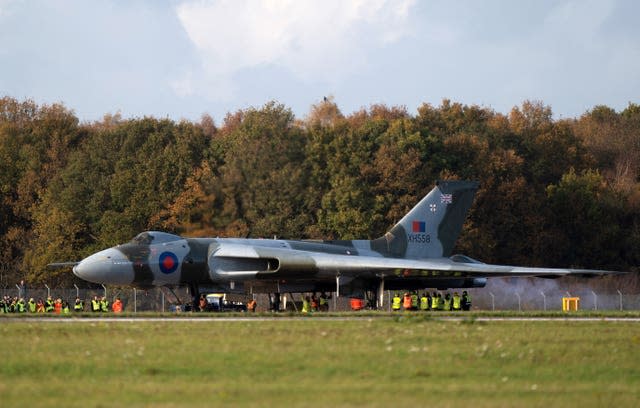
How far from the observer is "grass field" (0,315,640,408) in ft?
50.5

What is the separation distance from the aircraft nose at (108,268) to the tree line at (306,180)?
4273 mm

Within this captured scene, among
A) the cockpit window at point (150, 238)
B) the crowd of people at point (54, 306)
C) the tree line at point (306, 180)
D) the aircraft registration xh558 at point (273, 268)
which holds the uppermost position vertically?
the tree line at point (306, 180)

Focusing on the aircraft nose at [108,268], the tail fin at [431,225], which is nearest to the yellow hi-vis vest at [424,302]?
the tail fin at [431,225]

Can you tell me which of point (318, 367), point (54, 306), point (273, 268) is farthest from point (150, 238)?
point (318, 367)

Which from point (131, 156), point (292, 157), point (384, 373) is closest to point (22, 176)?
point (131, 156)

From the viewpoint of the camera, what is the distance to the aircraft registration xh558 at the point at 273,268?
4278cm

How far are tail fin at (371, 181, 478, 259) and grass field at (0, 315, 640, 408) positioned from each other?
24539mm

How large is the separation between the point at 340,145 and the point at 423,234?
59.7 ft

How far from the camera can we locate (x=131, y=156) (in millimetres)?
58531

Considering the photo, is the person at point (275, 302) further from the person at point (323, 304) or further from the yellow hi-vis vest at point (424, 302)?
the yellow hi-vis vest at point (424, 302)

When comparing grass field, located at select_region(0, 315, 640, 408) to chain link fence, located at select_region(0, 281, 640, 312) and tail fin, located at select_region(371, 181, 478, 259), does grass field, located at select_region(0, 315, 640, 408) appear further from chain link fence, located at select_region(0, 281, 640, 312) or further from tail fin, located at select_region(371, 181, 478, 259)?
chain link fence, located at select_region(0, 281, 640, 312)

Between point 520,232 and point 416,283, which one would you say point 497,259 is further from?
point 416,283

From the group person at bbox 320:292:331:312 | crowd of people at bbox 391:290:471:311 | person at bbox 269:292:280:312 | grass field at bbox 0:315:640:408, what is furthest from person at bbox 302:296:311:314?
grass field at bbox 0:315:640:408

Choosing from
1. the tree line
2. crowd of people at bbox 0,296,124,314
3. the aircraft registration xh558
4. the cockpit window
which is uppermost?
the tree line
